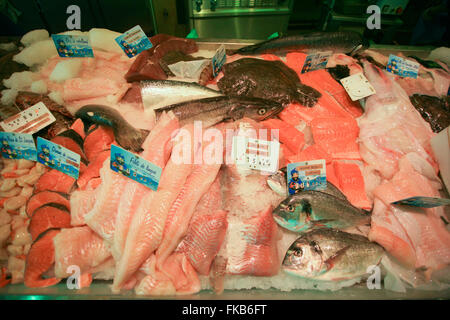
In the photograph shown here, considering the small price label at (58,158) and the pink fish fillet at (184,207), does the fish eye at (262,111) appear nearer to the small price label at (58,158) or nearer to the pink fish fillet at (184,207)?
the pink fish fillet at (184,207)

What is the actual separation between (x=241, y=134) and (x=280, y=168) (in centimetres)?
46

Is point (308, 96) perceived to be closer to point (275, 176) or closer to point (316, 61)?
point (316, 61)

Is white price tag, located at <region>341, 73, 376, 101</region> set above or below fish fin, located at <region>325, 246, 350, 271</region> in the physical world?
above

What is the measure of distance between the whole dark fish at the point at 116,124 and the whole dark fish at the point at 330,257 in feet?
4.65

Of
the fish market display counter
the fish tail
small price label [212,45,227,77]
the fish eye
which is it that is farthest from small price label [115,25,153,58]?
the fish tail

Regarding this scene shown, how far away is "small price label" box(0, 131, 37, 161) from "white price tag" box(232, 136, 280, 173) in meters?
1.72

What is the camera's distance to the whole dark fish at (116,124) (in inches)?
70.4

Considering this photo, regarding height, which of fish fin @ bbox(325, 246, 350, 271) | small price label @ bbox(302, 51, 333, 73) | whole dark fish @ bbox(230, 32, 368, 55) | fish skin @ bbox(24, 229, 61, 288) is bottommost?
fish fin @ bbox(325, 246, 350, 271)

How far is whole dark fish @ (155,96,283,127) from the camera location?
6.77 ft

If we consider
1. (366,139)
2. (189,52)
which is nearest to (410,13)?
(366,139)

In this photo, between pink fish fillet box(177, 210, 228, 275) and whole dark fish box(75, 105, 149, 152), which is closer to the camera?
pink fish fillet box(177, 210, 228, 275)

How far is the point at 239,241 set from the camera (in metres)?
1.62

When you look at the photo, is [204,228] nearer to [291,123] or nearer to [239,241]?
[239,241]

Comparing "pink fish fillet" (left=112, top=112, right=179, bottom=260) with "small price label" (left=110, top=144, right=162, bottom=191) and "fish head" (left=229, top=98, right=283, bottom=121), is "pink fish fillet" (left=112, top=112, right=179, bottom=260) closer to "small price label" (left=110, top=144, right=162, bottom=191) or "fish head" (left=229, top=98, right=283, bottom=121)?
"small price label" (left=110, top=144, right=162, bottom=191)
